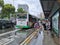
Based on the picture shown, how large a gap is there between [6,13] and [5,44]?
57408 mm

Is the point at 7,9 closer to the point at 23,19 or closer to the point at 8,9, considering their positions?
the point at 8,9

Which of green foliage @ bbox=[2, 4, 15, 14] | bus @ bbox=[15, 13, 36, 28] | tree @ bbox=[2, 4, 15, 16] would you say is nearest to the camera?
bus @ bbox=[15, 13, 36, 28]

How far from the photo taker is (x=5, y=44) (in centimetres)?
1454

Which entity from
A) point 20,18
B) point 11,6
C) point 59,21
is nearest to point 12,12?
point 11,6

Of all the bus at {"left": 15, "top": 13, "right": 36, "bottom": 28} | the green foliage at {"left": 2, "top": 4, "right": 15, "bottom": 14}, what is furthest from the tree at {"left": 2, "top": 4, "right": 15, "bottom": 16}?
the bus at {"left": 15, "top": 13, "right": 36, "bottom": 28}

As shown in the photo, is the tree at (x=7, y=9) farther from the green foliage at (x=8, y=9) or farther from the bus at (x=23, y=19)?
the bus at (x=23, y=19)

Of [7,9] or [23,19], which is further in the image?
[7,9]

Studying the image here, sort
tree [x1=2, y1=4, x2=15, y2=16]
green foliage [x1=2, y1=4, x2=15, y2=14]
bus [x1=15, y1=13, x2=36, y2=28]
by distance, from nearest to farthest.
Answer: bus [x1=15, y1=13, x2=36, y2=28], tree [x1=2, y1=4, x2=15, y2=16], green foliage [x1=2, y1=4, x2=15, y2=14]

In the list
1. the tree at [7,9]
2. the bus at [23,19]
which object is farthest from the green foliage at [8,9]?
the bus at [23,19]

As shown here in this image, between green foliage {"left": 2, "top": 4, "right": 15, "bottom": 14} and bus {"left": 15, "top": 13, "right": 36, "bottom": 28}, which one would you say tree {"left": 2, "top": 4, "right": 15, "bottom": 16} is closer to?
green foliage {"left": 2, "top": 4, "right": 15, "bottom": 14}

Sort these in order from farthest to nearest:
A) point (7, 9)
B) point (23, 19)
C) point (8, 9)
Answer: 1. point (8, 9)
2. point (7, 9)
3. point (23, 19)

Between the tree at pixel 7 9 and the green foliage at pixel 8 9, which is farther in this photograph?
the green foliage at pixel 8 9

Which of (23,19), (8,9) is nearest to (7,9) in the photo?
(8,9)

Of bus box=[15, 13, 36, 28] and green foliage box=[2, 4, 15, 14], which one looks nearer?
bus box=[15, 13, 36, 28]
